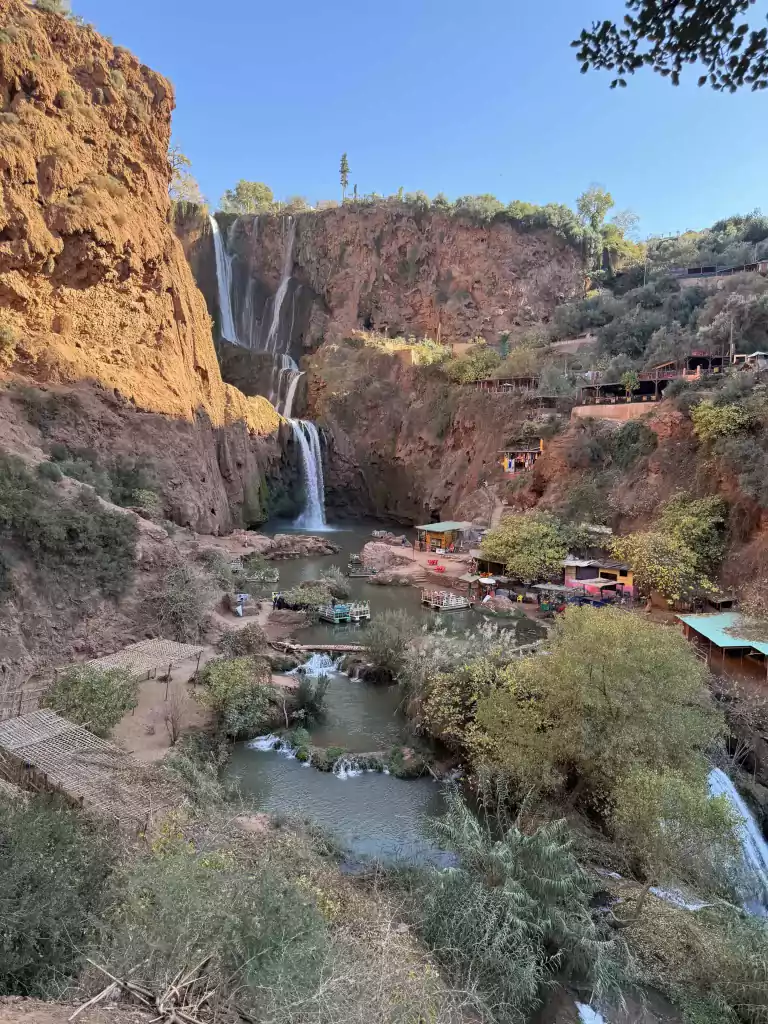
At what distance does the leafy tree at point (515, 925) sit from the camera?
8.75 metres

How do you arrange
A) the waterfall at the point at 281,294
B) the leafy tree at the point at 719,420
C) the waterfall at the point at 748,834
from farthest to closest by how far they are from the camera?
the waterfall at the point at 281,294
the leafy tree at the point at 719,420
the waterfall at the point at 748,834

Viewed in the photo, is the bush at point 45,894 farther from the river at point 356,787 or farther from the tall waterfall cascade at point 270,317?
the tall waterfall cascade at point 270,317

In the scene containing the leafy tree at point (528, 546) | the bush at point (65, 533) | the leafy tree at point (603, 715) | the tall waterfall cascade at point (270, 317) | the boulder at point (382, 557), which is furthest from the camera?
the tall waterfall cascade at point (270, 317)

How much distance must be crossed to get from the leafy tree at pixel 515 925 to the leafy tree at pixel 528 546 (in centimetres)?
2146

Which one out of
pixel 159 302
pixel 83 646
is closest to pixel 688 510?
pixel 83 646

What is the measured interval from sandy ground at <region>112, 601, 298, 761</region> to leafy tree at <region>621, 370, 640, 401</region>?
2974 centimetres

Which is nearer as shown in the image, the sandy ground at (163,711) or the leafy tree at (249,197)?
the sandy ground at (163,711)

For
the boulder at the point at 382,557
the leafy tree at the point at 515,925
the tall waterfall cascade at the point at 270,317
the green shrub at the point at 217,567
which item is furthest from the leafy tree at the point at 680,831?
the tall waterfall cascade at the point at 270,317

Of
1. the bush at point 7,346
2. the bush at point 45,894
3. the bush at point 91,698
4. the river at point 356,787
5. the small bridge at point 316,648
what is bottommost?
the river at point 356,787

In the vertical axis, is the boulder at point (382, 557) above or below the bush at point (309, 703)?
above

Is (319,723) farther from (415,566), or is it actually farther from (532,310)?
(532,310)

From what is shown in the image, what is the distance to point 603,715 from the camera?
12.9 m

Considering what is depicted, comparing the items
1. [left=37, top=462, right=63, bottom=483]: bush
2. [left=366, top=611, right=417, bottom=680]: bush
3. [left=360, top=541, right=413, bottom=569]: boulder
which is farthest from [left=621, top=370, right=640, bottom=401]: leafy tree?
[left=37, top=462, right=63, bottom=483]: bush

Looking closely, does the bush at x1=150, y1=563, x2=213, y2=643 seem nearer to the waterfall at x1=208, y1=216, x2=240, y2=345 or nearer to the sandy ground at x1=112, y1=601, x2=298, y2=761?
the sandy ground at x1=112, y1=601, x2=298, y2=761
